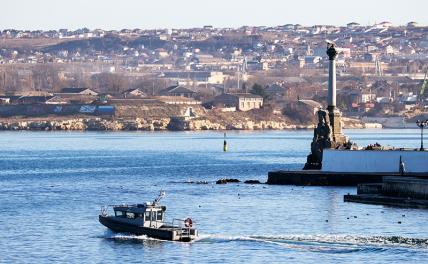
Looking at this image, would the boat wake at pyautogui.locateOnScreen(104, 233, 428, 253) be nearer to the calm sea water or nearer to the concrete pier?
the calm sea water

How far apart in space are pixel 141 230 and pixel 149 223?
1.41ft

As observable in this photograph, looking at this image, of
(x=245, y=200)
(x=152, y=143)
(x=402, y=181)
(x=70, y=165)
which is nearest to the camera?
(x=402, y=181)

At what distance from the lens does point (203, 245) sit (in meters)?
59.4

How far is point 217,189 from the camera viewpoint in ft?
282

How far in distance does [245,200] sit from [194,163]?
4112 cm

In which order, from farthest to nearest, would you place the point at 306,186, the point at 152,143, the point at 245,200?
the point at 152,143 → the point at 306,186 → the point at 245,200

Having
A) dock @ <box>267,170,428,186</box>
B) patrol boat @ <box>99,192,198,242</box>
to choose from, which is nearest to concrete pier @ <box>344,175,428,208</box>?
dock @ <box>267,170,428,186</box>

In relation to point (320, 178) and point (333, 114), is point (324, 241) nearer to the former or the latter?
point (320, 178)

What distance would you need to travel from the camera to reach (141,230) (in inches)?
2437

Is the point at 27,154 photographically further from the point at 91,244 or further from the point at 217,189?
the point at 91,244

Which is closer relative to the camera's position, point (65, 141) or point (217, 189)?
point (217, 189)

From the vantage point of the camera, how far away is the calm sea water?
187ft

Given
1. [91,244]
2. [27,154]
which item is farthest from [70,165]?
[91,244]

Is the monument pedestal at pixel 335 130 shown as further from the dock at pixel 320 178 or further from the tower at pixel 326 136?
the dock at pixel 320 178
